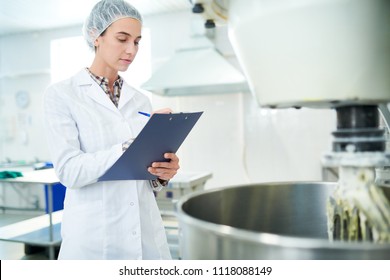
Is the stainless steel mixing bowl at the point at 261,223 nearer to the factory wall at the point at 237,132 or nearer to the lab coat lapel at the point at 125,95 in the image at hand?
the lab coat lapel at the point at 125,95

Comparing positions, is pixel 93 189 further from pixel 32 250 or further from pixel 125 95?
pixel 32 250

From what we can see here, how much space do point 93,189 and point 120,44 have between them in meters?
0.39

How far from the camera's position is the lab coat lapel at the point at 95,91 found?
965mm

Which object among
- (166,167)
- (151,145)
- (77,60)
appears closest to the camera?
(151,145)

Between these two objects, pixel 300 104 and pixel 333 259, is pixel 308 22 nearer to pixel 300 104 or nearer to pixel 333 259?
pixel 300 104

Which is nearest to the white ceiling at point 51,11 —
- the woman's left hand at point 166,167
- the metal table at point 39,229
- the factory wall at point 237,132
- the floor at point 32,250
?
the factory wall at point 237,132

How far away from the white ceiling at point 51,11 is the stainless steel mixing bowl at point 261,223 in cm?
260

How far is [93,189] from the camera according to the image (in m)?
0.91

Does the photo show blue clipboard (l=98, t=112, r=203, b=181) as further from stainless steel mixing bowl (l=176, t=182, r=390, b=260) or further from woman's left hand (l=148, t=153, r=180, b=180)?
stainless steel mixing bowl (l=176, t=182, r=390, b=260)

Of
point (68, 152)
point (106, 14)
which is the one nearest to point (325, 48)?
point (68, 152)

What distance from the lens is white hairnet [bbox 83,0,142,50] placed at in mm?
1000

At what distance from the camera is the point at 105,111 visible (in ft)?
A: 3.17
